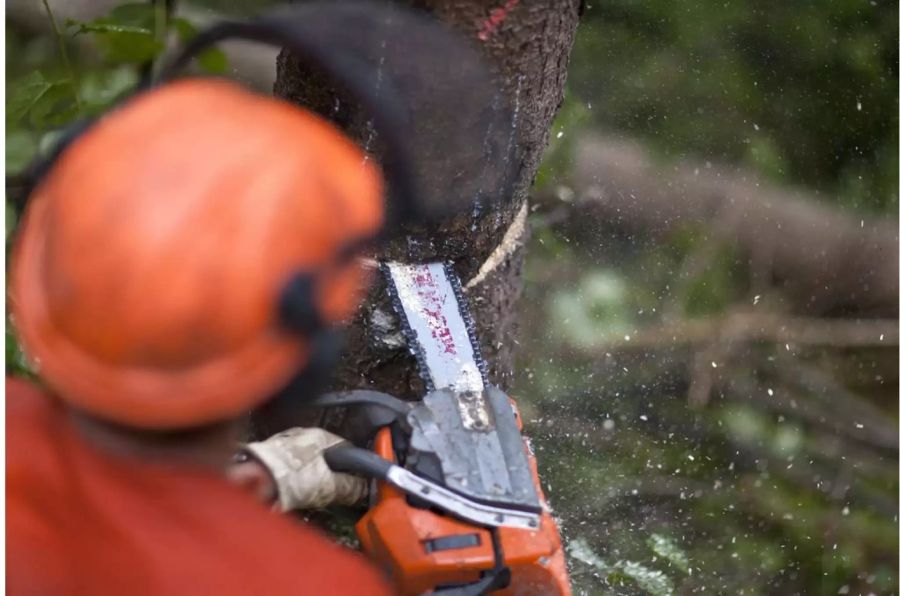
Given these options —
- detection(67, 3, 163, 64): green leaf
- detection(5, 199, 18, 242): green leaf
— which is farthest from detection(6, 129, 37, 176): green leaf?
detection(67, 3, 163, 64): green leaf

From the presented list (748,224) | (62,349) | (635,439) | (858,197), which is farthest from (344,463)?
(858,197)

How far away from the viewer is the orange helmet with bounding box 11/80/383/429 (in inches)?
33.7

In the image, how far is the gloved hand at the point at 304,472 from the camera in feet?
4.32

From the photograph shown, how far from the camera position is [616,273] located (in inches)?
116

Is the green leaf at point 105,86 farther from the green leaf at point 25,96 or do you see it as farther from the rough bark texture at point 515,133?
the rough bark texture at point 515,133

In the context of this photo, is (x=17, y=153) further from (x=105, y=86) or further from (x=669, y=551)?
(x=669, y=551)

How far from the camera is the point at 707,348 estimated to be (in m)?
3.01

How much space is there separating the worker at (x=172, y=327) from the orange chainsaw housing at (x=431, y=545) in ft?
0.76

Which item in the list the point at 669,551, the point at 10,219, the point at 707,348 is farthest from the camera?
the point at 707,348

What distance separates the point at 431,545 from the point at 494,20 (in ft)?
2.37

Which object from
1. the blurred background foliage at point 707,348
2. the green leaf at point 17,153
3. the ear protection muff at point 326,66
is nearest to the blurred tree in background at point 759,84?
the blurred background foliage at point 707,348

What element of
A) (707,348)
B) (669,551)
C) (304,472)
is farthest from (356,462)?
(707,348)

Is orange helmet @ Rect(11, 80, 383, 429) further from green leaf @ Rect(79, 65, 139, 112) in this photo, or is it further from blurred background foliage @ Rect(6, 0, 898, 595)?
blurred background foliage @ Rect(6, 0, 898, 595)

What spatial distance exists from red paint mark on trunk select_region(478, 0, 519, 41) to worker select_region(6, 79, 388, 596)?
1.65 feet
